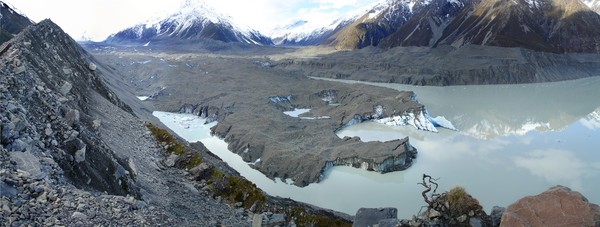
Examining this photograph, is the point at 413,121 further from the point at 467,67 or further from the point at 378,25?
the point at 378,25

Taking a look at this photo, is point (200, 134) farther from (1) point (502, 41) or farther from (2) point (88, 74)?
(1) point (502, 41)

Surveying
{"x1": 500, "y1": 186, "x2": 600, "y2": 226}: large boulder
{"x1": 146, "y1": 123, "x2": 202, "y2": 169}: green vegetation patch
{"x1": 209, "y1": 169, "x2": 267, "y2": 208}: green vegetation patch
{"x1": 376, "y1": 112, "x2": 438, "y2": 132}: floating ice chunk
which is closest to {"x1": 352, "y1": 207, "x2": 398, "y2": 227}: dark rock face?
{"x1": 209, "y1": 169, "x2": 267, "y2": 208}: green vegetation patch

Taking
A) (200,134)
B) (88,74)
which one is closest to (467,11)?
(200,134)

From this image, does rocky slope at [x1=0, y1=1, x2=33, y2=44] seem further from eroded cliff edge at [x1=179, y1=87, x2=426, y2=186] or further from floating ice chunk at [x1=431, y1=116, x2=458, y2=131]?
floating ice chunk at [x1=431, y1=116, x2=458, y2=131]

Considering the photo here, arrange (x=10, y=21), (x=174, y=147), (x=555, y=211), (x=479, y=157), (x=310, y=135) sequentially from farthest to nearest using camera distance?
(x=10, y=21), (x=310, y=135), (x=479, y=157), (x=174, y=147), (x=555, y=211)

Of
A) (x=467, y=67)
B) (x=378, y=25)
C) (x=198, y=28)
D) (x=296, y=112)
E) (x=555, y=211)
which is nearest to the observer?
(x=555, y=211)

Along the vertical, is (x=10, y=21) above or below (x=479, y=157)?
above

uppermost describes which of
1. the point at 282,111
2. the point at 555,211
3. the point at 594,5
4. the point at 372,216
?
the point at 555,211

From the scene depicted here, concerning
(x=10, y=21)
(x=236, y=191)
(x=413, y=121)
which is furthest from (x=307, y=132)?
(x=10, y=21)
